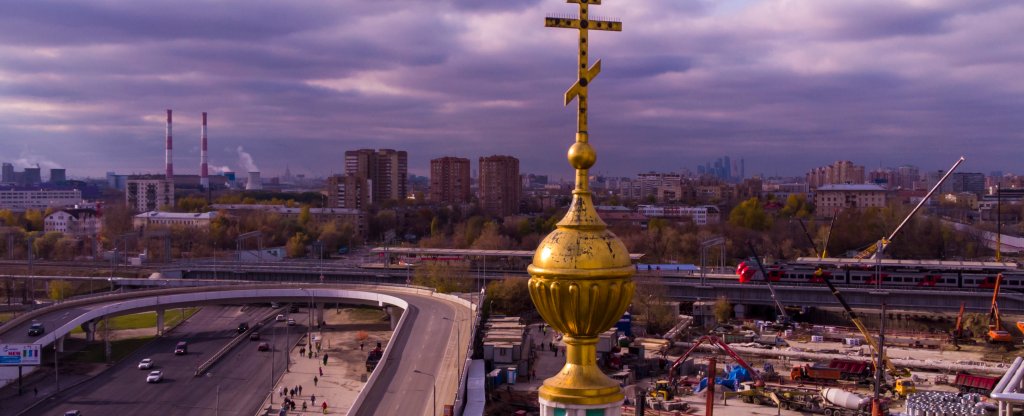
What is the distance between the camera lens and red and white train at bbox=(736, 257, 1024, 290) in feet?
153

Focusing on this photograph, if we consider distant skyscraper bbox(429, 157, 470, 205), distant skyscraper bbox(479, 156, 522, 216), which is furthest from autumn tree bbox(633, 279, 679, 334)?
distant skyscraper bbox(429, 157, 470, 205)

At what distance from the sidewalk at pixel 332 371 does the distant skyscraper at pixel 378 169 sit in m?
85.5

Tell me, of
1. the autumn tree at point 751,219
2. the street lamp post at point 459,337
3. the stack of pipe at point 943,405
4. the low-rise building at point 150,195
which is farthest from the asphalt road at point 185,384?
the low-rise building at point 150,195

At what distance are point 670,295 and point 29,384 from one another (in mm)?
30644

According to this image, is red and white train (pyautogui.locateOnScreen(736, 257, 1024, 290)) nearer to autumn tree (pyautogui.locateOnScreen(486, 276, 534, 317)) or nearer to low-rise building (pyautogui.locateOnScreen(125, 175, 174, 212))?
autumn tree (pyautogui.locateOnScreen(486, 276, 534, 317))

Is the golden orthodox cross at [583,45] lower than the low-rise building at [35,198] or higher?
higher

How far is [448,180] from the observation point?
13562 cm

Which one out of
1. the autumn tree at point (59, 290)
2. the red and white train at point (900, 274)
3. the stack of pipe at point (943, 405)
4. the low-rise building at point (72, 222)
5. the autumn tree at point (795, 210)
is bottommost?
the stack of pipe at point (943, 405)

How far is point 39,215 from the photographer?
91000mm

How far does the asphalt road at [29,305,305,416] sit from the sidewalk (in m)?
0.66

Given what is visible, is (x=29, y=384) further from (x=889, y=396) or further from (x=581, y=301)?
(x=581, y=301)

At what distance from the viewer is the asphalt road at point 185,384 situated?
26.6m

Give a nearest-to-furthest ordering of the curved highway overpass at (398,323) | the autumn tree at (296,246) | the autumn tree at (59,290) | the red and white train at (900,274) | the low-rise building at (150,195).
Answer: the curved highway overpass at (398,323) → the red and white train at (900,274) → the autumn tree at (59,290) → the autumn tree at (296,246) → the low-rise building at (150,195)

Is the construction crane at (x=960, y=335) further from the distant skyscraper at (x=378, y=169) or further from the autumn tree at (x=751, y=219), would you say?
the distant skyscraper at (x=378, y=169)
